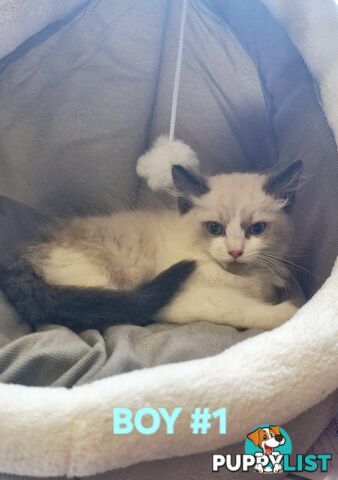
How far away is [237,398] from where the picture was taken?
2.67 ft

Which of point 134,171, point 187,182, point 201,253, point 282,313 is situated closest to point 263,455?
point 282,313

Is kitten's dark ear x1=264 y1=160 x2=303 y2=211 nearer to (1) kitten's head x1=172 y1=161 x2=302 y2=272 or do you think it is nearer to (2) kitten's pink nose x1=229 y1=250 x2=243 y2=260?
(1) kitten's head x1=172 y1=161 x2=302 y2=272

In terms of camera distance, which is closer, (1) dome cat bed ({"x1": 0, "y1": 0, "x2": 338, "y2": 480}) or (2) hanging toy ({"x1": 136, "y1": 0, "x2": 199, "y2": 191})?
(1) dome cat bed ({"x1": 0, "y1": 0, "x2": 338, "y2": 480})

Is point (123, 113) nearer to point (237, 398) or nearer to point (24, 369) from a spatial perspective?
point (24, 369)

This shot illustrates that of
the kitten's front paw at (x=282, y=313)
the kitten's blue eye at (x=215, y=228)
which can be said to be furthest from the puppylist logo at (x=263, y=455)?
the kitten's blue eye at (x=215, y=228)

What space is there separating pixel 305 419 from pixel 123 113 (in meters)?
1.10

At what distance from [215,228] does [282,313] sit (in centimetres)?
29

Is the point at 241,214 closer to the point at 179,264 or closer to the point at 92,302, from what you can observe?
the point at 179,264

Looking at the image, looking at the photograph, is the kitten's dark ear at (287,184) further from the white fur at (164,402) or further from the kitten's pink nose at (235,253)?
the white fur at (164,402)

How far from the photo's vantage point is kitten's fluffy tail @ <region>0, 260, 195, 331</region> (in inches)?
46.6

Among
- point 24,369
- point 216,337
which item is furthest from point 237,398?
point 24,369

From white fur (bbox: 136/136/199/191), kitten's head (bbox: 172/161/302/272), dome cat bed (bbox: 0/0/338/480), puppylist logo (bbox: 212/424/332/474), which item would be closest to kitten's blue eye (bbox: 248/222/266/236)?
kitten's head (bbox: 172/161/302/272)

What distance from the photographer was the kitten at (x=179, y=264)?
121 centimetres

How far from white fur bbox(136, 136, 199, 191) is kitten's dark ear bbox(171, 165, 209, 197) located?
0.15 ft
